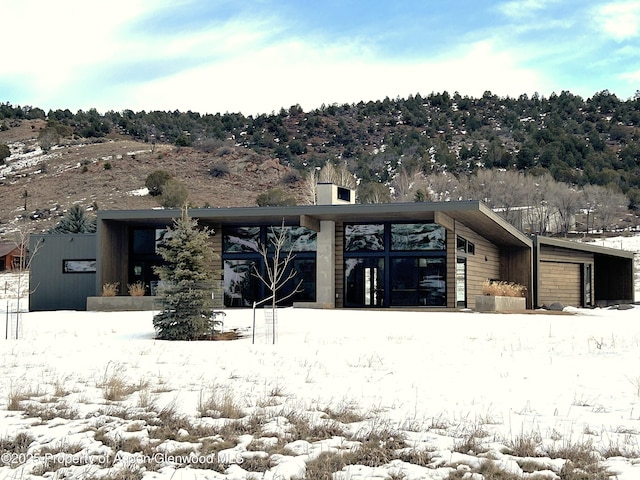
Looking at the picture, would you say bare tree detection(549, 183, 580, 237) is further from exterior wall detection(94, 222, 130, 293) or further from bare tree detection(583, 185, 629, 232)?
exterior wall detection(94, 222, 130, 293)

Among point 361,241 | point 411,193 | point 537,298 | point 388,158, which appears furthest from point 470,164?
point 361,241

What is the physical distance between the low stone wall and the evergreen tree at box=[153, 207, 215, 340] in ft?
27.1

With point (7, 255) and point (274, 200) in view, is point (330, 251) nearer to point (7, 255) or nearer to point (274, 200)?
point (274, 200)

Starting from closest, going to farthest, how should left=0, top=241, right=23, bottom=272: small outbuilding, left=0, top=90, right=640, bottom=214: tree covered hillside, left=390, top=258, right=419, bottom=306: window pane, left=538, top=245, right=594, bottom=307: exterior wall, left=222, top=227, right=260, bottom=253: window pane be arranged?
left=390, top=258, right=419, bottom=306: window pane, left=222, top=227, right=260, bottom=253: window pane, left=538, top=245, right=594, bottom=307: exterior wall, left=0, top=241, right=23, bottom=272: small outbuilding, left=0, top=90, right=640, bottom=214: tree covered hillside

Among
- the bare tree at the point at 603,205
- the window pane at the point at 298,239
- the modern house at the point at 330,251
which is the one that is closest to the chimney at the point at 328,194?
the modern house at the point at 330,251

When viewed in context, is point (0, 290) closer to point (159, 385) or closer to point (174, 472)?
point (159, 385)

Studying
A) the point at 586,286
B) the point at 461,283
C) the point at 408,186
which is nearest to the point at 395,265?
the point at 461,283

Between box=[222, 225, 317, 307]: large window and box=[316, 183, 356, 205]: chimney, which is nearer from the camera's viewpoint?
box=[222, 225, 317, 307]: large window

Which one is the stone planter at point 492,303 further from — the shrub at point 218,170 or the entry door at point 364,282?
the shrub at point 218,170

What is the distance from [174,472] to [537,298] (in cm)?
2554

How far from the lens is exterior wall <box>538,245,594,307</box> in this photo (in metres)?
31.2

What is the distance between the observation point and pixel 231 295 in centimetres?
2681

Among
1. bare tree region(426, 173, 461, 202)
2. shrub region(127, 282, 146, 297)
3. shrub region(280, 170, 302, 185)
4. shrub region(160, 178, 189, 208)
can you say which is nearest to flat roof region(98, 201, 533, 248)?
shrub region(127, 282, 146, 297)

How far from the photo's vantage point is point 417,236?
2547 cm
